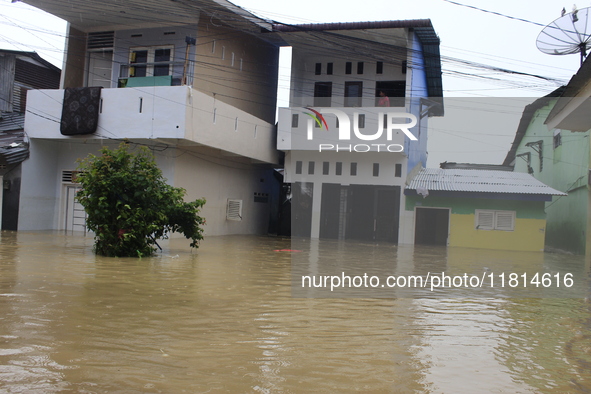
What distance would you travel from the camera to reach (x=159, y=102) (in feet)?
60.6

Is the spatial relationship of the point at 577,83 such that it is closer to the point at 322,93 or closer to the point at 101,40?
the point at 322,93

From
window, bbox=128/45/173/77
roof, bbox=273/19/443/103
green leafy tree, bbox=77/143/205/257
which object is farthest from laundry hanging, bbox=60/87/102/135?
roof, bbox=273/19/443/103

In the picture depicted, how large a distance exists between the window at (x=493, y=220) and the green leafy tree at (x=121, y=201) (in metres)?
13.7

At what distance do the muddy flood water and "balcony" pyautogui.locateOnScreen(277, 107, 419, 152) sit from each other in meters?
13.9

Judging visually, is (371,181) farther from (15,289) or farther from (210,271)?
(15,289)

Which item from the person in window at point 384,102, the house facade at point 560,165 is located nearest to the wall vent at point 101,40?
the person in window at point 384,102

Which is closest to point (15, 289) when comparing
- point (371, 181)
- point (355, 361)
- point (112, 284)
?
point (112, 284)

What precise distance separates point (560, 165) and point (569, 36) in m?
12.2

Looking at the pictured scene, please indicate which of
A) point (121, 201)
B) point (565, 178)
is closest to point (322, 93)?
point (565, 178)

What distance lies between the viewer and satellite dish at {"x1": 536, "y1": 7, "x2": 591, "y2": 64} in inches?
434

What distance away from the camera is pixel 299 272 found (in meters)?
11.5

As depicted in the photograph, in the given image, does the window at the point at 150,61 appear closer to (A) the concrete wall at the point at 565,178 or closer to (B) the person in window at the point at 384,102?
(B) the person in window at the point at 384,102

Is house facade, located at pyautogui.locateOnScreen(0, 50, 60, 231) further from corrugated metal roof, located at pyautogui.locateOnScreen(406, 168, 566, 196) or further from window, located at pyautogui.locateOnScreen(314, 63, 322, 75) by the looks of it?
corrugated metal roof, located at pyautogui.locateOnScreen(406, 168, 566, 196)

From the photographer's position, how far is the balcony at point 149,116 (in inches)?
723
